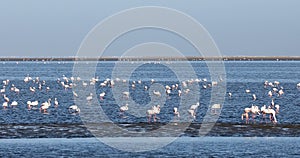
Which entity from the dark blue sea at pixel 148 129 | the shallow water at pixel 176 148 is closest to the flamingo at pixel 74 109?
the dark blue sea at pixel 148 129

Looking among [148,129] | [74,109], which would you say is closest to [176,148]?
[148,129]

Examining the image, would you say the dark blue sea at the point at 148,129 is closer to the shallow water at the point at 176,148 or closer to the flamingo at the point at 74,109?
the shallow water at the point at 176,148

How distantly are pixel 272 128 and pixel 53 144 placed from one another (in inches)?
446

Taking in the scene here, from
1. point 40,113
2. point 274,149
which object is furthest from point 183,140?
point 40,113

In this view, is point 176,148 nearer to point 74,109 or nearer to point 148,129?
point 148,129

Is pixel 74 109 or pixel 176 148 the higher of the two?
pixel 74 109

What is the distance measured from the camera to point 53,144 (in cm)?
3397

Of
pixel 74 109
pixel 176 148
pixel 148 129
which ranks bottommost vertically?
pixel 176 148

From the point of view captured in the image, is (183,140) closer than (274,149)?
No

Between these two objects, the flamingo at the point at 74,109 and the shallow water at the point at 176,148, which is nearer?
the shallow water at the point at 176,148

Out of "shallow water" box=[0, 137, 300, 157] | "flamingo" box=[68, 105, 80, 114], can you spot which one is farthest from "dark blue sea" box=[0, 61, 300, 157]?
"flamingo" box=[68, 105, 80, 114]

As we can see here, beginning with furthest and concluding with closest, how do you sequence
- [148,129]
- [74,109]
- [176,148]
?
[74,109], [148,129], [176,148]

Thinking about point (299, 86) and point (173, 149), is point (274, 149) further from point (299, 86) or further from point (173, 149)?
point (299, 86)

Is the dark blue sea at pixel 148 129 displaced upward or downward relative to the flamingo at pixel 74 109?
downward
